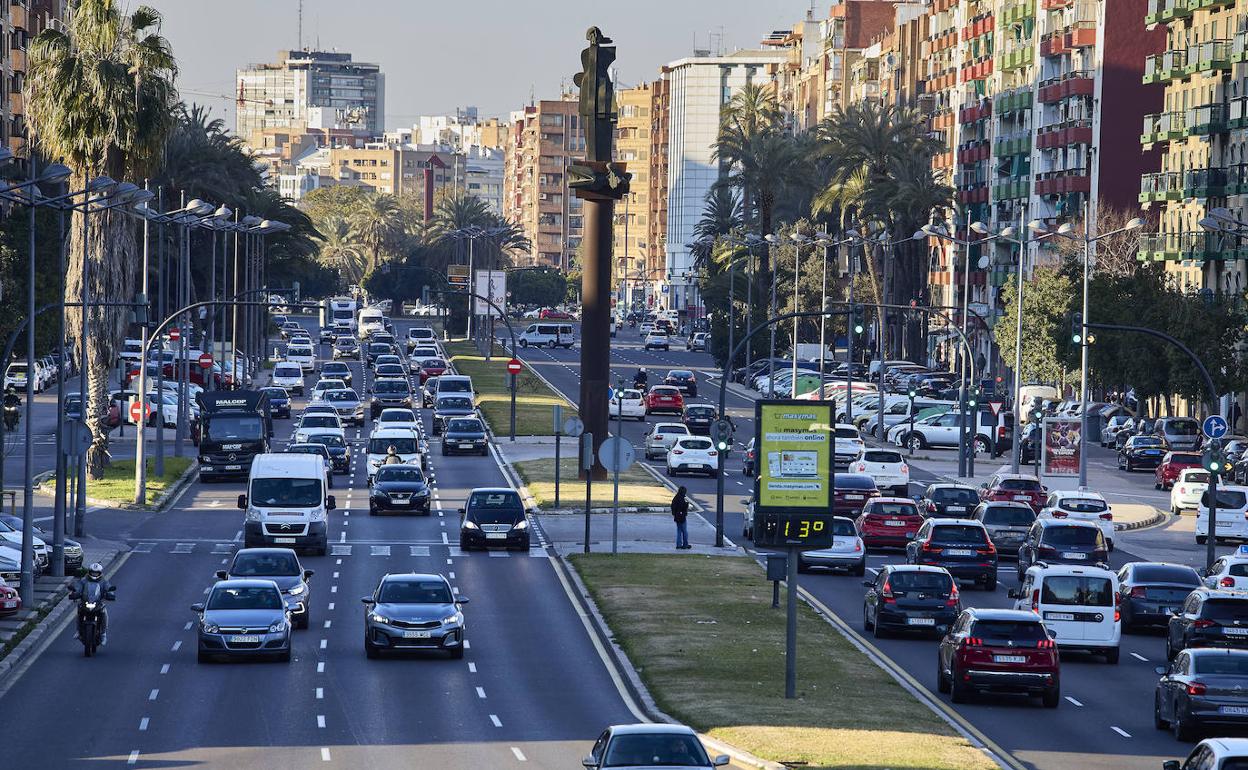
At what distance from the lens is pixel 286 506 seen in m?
51.6

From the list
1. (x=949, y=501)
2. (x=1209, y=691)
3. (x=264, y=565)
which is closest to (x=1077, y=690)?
(x=1209, y=691)

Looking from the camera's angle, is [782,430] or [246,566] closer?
[782,430]

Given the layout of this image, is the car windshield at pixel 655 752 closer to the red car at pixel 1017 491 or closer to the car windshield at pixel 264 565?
the car windshield at pixel 264 565

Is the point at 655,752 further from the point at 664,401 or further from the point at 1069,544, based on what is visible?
the point at 664,401

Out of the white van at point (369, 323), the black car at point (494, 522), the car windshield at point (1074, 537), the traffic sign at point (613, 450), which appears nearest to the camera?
the car windshield at point (1074, 537)

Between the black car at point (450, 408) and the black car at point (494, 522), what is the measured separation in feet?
112

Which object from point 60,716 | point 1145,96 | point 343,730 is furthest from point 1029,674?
point 1145,96

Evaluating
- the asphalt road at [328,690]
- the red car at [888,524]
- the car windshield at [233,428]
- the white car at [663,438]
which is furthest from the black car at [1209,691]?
the white car at [663,438]

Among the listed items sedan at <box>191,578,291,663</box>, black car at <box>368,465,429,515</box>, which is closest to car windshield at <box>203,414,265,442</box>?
black car at <box>368,465,429,515</box>

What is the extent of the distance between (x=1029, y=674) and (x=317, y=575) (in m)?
20.9

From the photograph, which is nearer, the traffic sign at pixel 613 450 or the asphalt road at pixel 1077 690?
the asphalt road at pixel 1077 690

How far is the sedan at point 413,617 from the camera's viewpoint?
36.9 meters

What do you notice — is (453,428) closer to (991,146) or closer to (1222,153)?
(1222,153)

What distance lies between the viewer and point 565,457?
79312 millimetres
